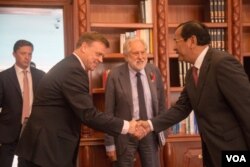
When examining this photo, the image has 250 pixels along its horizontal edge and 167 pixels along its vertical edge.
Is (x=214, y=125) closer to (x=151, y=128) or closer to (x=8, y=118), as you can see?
(x=151, y=128)

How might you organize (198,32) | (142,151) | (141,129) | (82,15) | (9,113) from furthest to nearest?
(82,15) < (9,113) < (142,151) < (141,129) < (198,32)

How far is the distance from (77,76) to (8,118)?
4.40 feet

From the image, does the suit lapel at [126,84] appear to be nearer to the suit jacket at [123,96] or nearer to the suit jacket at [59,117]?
the suit jacket at [123,96]

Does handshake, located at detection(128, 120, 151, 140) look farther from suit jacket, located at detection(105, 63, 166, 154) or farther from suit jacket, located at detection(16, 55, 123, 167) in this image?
suit jacket, located at detection(16, 55, 123, 167)

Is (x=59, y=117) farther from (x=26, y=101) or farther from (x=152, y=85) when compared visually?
(x=26, y=101)

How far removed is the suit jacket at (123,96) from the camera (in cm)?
301

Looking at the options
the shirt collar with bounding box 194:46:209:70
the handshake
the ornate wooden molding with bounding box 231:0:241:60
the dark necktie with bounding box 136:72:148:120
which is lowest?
the handshake

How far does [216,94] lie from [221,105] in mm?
68

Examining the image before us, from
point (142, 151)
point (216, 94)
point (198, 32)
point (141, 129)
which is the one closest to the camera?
point (216, 94)

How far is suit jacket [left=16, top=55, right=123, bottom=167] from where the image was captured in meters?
2.20

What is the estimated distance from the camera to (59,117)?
2.23 metres

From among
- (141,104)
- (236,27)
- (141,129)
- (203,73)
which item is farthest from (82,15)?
(203,73)

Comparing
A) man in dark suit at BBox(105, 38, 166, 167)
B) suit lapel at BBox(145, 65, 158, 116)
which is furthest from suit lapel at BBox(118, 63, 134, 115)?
suit lapel at BBox(145, 65, 158, 116)

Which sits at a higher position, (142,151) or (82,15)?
(82,15)
